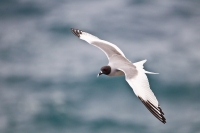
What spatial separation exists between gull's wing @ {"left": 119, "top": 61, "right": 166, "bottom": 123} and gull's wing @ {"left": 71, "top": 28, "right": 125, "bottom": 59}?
0.65 m

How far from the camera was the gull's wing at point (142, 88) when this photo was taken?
16.7ft

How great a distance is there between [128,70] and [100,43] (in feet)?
4.16

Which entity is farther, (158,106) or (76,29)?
(76,29)

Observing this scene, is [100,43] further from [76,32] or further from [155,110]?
[155,110]

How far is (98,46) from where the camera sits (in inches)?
271

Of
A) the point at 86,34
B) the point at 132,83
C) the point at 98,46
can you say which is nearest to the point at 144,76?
the point at 132,83

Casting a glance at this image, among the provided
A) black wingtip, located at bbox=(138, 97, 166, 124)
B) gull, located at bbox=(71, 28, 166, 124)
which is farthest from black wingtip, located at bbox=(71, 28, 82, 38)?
black wingtip, located at bbox=(138, 97, 166, 124)

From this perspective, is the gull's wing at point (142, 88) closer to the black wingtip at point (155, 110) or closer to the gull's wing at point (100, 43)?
the black wingtip at point (155, 110)

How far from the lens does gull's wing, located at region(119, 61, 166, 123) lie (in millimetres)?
5104

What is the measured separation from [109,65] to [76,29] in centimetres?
169

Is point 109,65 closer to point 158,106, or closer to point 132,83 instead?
point 132,83

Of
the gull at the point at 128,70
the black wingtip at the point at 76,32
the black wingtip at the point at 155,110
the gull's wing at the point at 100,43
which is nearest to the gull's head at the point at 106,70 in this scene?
the gull at the point at 128,70

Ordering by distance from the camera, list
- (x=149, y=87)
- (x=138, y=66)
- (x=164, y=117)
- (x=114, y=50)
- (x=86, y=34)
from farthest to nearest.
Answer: (x=86, y=34), (x=114, y=50), (x=138, y=66), (x=149, y=87), (x=164, y=117)

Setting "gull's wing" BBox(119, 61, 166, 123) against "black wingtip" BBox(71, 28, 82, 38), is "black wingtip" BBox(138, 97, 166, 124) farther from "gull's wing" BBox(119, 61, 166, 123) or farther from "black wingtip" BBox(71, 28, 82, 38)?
"black wingtip" BBox(71, 28, 82, 38)
